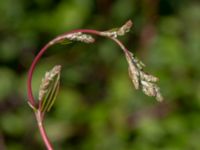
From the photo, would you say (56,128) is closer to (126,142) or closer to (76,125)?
(76,125)

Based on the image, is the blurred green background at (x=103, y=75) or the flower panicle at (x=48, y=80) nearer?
the flower panicle at (x=48, y=80)

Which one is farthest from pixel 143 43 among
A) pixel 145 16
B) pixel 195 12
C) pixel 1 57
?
pixel 1 57

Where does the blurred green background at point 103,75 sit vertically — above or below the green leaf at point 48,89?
below

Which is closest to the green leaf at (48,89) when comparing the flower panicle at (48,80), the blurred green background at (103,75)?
the flower panicle at (48,80)

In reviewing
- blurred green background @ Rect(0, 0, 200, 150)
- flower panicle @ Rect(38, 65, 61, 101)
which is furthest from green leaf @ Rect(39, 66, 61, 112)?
blurred green background @ Rect(0, 0, 200, 150)

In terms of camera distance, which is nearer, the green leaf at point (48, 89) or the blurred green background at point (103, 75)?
the green leaf at point (48, 89)

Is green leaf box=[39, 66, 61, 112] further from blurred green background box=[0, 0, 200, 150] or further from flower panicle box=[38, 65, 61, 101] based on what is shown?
blurred green background box=[0, 0, 200, 150]

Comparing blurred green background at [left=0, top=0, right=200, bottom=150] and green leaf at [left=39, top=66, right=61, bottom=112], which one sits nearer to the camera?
green leaf at [left=39, top=66, right=61, bottom=112]

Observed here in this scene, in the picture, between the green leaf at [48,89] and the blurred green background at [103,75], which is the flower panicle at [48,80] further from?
the blurred green background at [103,75]

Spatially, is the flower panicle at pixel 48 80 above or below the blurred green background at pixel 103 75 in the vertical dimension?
above
